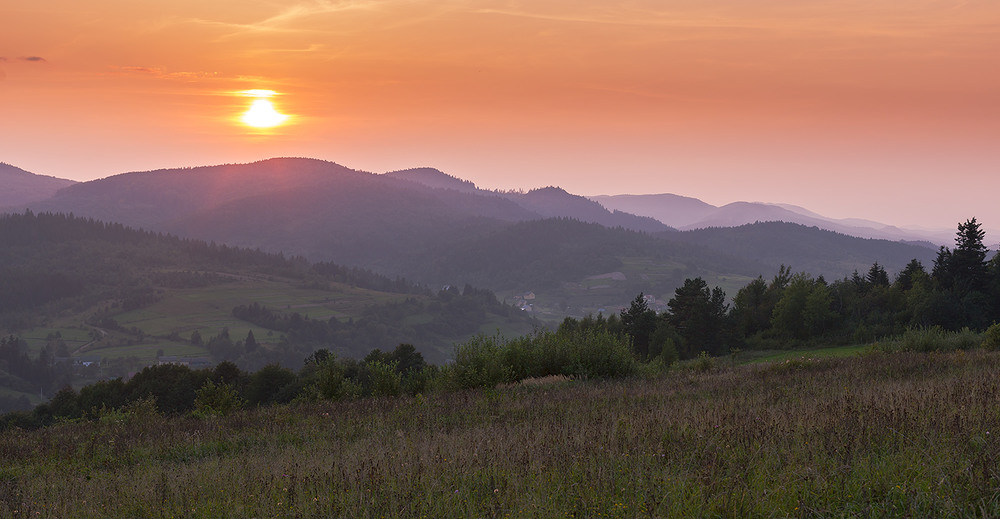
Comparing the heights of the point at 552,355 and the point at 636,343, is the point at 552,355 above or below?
above

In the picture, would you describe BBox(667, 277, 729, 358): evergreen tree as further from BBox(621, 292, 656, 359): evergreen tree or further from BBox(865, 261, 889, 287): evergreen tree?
BBox(865, 261, 889, 287): evergreen tree

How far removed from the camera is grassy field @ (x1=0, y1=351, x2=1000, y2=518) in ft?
17.4

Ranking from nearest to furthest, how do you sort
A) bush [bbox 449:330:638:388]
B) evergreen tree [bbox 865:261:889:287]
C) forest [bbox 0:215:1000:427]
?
bush [bbox 449:330:638:388] < forest [bbox 0:215:1000:427] < evergreen tree [bbox 865:261:889:287]

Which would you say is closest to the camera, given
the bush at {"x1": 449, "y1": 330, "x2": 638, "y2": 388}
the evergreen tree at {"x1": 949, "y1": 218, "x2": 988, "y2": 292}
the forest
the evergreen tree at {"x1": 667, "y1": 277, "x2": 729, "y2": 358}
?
the bush at {"x1": 449, "y1": 330, "x2": 638, "y2": 388}

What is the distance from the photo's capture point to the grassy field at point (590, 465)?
5.31m

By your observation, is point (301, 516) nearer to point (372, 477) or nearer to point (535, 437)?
point (372, 477)

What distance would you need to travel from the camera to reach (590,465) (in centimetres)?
657

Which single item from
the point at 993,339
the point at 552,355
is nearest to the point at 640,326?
the point at 993,339

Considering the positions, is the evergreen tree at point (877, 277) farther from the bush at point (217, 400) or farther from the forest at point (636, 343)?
the bush at point (217, 400)

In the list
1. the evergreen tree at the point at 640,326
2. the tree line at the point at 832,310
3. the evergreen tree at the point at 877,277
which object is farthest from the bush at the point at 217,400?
the evergreen tree at the point at 877,277

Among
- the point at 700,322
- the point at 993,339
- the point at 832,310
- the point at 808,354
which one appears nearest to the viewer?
the point at 993,339

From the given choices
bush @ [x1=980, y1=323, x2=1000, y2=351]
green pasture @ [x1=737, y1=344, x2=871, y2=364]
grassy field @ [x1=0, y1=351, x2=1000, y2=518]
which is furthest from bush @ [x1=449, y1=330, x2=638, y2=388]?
bush @ [x1=980, y1=323, x2=1000, y2=351]

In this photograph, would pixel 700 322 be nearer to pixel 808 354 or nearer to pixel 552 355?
pixel 808 354

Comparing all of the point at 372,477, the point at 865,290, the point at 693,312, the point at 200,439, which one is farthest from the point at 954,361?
the point at 865,290
